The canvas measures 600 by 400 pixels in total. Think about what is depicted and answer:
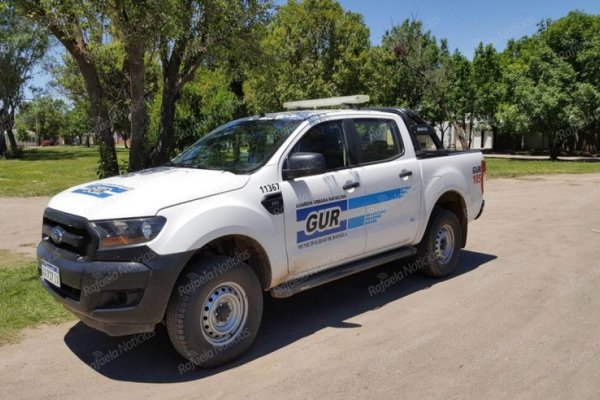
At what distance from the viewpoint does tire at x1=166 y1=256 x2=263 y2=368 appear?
3990 millimetres

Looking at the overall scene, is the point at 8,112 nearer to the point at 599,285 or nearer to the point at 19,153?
the point at 19,153

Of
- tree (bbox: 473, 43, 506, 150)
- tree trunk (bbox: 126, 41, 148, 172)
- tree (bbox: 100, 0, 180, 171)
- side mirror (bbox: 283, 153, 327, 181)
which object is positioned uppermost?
tree (bbox: 473, 43, 506, 150)

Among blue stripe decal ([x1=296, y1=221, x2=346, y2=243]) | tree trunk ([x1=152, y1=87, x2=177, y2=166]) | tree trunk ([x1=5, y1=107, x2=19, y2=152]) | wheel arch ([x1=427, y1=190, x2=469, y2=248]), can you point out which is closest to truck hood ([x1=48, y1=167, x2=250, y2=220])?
blue stripe decal ([x1=296, y1=221, x2=346, y2=243])

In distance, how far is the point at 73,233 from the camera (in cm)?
405

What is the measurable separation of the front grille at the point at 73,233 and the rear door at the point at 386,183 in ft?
8.27

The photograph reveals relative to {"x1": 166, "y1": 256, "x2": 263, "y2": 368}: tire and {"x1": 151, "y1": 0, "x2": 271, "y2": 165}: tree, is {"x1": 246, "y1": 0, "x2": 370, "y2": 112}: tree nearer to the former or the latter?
{"x1": 151, "y1": 0, "x2": 271, "y2": 165}: tree

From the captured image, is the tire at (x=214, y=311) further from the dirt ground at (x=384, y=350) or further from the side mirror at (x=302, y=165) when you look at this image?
the side mirror at (x=302, y=165)

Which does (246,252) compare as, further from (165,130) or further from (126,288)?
(165,130)

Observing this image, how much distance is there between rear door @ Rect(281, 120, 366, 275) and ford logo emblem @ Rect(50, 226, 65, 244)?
1.75m

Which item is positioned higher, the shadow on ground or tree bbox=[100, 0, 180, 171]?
tree bbox=[100, 0, 180, 171]

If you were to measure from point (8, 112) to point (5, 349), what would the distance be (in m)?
41.1

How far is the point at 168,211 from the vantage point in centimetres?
389

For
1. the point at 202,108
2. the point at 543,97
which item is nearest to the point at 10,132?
the point at 202,108

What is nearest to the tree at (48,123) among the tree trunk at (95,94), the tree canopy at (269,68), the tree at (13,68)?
the tree at (13,68)
